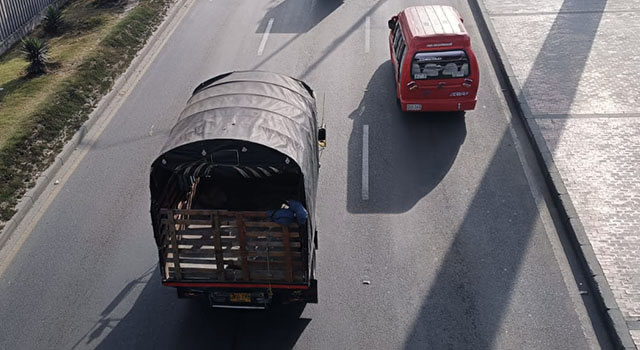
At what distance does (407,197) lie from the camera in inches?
484

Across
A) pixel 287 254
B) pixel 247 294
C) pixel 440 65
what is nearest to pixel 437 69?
pixel 440 65

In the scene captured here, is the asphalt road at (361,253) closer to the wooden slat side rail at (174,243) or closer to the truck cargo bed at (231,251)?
the truck cargo bed at (231,251)

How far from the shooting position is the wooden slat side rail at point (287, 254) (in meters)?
8.51

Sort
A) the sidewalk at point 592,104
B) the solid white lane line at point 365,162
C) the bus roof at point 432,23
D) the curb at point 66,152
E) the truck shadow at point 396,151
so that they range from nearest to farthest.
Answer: the sidewalk at point 592,104
the curb at point 66,152
the truck shadow at point 396,151
the solid white lane line at point 365,162
the bus roof at point 432,23

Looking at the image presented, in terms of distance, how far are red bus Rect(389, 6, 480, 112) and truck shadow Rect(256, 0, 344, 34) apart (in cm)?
678

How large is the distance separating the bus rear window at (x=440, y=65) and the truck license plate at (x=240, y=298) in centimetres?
714

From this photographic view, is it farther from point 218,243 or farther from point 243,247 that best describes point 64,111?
point 243,247

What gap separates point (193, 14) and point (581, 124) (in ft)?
45.8

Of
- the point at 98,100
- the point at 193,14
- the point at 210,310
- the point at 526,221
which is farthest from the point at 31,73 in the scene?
the point at 526,221

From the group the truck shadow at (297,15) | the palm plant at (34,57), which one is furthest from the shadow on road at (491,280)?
the palm plant at (34,57)

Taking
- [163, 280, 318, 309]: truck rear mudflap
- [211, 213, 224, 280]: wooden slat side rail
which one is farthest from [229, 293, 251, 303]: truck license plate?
[211, 213, 224, 280]: wooden slat side rail

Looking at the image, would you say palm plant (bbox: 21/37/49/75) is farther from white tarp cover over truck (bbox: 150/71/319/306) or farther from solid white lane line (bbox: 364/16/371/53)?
white tarp cover over truck (bbox: 150/71/319/306)

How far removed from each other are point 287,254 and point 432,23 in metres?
8.17

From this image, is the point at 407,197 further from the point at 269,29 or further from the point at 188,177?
the point at 269,29
